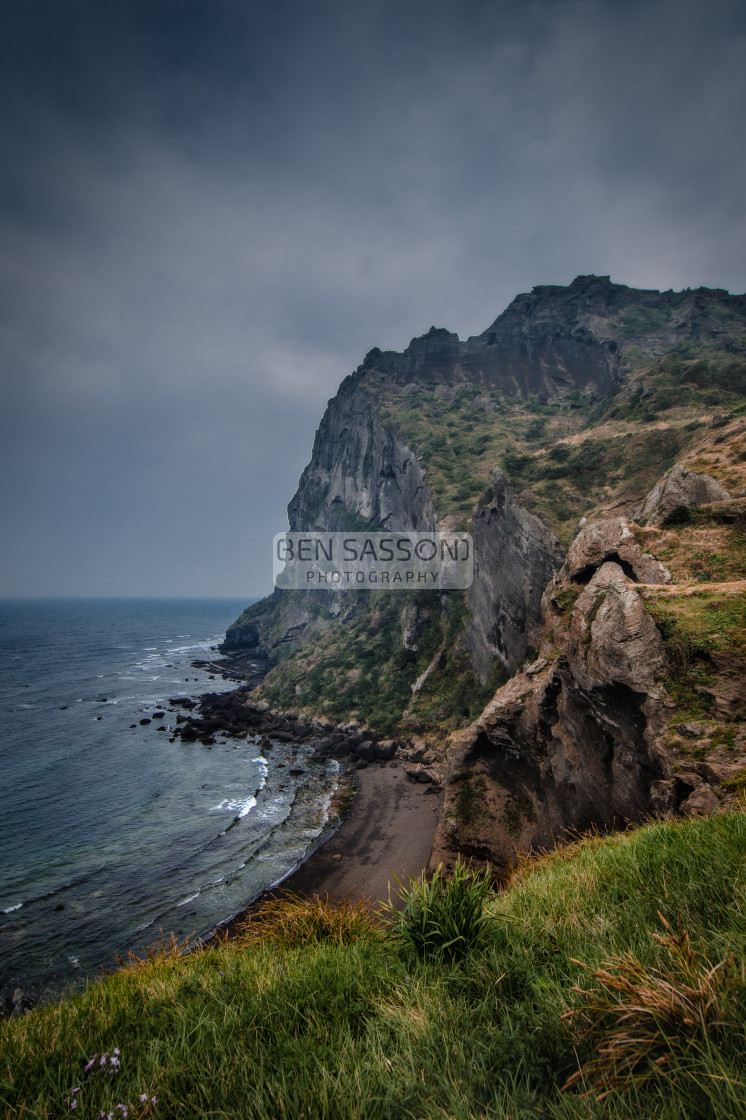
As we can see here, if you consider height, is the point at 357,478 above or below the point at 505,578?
above

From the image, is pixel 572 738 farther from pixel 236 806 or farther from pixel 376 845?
pixel 236 806

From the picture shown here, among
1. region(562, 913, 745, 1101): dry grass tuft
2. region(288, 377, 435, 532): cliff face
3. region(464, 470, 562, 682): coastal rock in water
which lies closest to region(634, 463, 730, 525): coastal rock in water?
region(464, 470, 562, 682): coastal rock in water

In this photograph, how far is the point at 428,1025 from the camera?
289cm

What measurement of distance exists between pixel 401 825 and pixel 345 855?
434 centimetres

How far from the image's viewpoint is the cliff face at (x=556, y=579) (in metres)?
10.7

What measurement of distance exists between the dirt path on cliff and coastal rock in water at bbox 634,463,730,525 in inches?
791

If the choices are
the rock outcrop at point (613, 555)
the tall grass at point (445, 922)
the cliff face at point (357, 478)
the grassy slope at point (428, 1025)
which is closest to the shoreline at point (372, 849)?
the rock outcrop at point (613, 555)

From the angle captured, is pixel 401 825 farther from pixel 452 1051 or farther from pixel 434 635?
pixel 452 1051

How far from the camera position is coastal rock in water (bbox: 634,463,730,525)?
16527 mm

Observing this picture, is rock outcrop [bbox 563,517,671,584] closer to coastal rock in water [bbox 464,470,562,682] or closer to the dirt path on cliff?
coastal rock in water [bbox 464,470,562,682]

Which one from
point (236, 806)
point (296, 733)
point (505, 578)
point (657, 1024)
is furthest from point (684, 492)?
point (296, 733)

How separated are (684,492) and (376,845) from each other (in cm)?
2545

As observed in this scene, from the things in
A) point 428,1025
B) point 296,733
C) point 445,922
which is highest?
point 428,1025

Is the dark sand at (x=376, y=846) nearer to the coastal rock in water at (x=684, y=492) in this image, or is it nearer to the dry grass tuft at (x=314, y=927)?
the dry grass tuft at (x=314, y=927)
